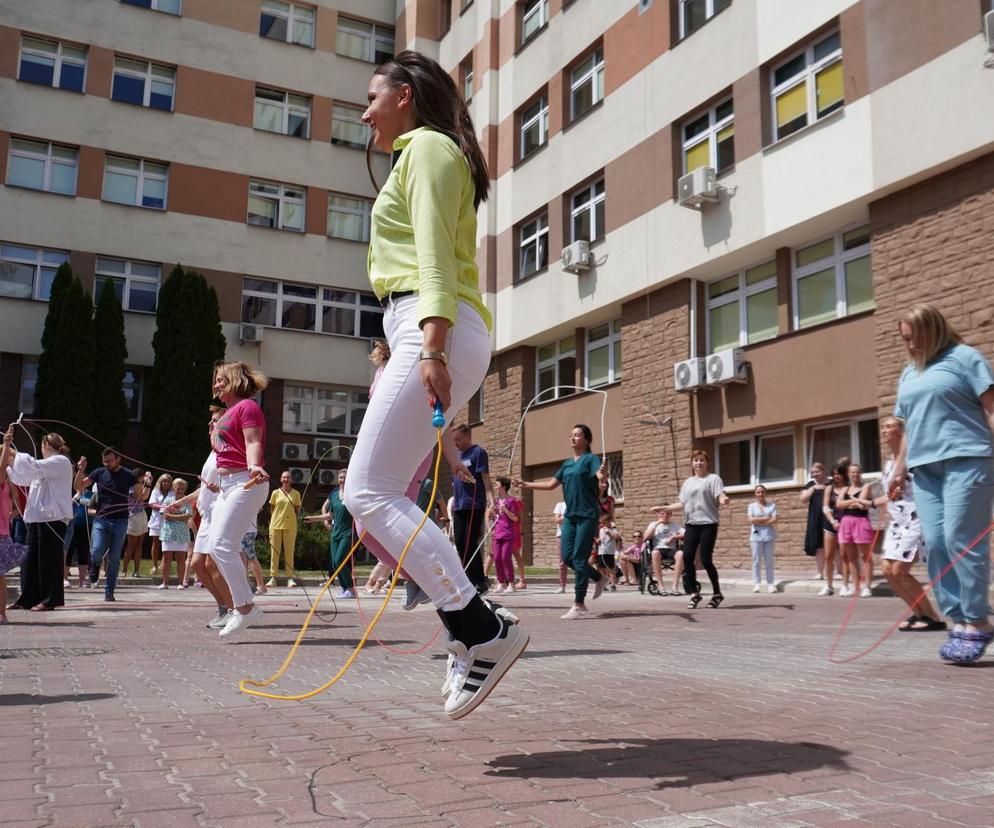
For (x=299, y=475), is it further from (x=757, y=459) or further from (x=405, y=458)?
(x=405, y=458)

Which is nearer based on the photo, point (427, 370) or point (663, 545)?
point (427, 370)

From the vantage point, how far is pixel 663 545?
54.2ft

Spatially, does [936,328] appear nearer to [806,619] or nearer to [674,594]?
[806,619]

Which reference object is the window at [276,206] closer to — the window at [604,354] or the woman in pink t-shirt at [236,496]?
the window at [604,354]

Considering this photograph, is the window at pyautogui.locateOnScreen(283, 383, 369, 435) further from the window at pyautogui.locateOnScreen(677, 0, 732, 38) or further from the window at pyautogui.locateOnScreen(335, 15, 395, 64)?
the window at pyautogui.locateOnScreen(677, 0, 732, 38)

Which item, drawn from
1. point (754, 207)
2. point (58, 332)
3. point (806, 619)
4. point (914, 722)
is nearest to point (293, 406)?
point (58, 332)

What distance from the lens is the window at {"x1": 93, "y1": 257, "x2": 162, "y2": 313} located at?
2842 centimetres

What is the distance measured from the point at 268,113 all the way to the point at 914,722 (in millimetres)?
30735

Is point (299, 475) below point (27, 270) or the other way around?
below

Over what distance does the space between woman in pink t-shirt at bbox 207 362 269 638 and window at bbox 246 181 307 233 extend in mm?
24243

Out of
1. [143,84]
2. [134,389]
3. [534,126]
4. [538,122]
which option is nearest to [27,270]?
[134,389]

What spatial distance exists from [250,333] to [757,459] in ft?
54.1

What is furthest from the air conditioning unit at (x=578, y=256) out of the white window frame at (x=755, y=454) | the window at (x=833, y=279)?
the window at (x=833, y=279)

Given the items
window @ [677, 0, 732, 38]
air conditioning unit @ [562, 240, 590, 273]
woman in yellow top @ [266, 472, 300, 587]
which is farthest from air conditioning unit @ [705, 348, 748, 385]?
woman in yellow top @ [266, 472, 300, 587]
